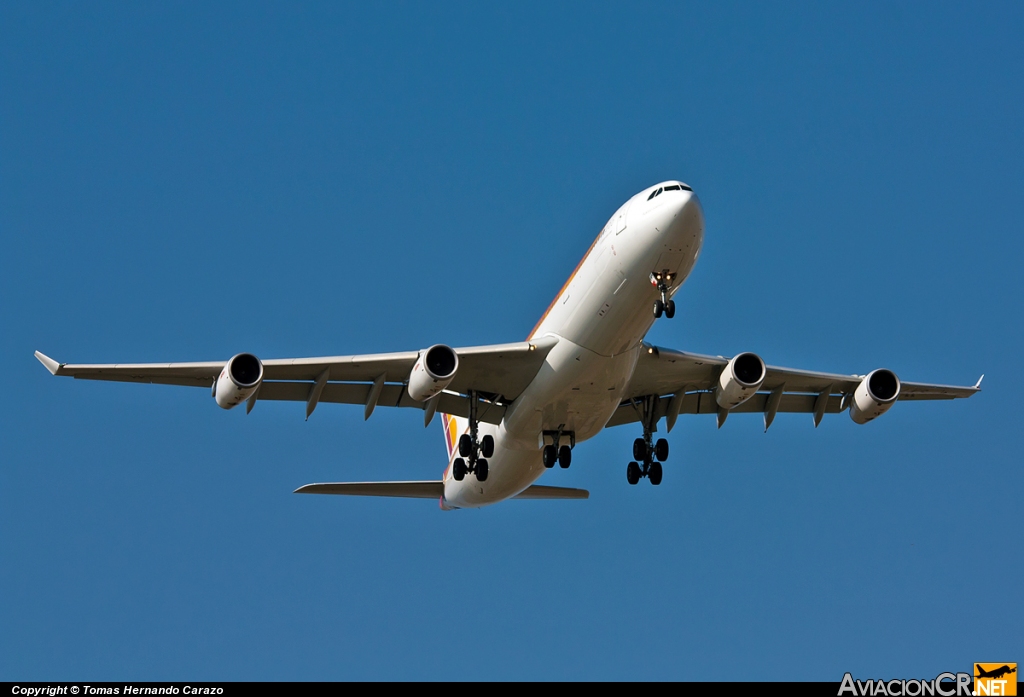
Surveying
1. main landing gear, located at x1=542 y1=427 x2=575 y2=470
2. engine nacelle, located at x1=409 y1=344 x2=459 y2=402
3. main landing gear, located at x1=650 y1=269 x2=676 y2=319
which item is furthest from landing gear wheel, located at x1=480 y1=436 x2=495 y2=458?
main landing gear, located at x1=650 y1=269 x2=676 y2=319

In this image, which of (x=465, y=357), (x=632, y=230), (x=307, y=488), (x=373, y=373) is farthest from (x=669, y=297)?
(x=307, y=488)

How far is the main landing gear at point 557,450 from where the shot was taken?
32281 millimetres

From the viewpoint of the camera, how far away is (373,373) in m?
31.8

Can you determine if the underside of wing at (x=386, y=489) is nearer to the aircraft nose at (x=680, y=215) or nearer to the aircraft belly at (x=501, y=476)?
the aircraft belly at (x=501, y=476)

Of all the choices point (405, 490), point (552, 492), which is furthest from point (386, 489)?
point (552, 492)

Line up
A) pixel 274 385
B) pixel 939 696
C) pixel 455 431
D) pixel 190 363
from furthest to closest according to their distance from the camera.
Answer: pixel 455 431 < pixel 274 385 < pixel 190 363 < pixel 939 696

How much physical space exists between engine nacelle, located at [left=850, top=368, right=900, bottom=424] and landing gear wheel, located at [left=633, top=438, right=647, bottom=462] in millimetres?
5487

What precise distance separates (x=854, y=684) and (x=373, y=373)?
508 inches

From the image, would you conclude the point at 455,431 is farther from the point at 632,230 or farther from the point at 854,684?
the point at 854,684

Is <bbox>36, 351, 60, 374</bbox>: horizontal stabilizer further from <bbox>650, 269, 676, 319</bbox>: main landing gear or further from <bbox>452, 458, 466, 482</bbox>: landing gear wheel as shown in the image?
<bbox>650, 269, 676, 319</bbox>: main landing gear

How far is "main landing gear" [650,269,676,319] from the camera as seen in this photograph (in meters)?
27.8

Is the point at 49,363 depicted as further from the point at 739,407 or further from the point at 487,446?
the point at 739,407

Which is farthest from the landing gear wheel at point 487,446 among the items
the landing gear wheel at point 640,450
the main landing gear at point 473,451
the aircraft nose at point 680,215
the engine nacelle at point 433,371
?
the aircraft nose at point 680,215

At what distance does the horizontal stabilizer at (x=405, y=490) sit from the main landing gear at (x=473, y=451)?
3943mm
